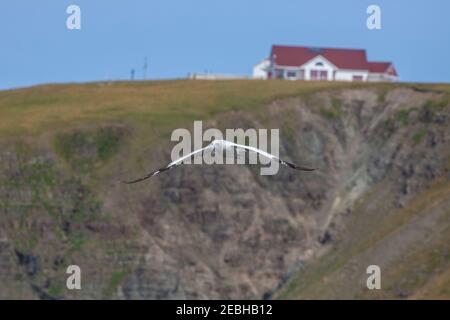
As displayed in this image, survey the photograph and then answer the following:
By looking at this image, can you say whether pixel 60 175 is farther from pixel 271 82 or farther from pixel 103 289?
pixel 271 82

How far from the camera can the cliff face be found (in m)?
167

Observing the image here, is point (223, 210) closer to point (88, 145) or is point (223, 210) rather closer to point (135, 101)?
point (88, 145)

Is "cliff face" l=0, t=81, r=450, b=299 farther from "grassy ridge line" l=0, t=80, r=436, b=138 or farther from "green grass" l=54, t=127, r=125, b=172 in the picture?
"grassy ridge line" l=0, t=80, r=436, b=138

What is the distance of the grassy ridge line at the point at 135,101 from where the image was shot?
6900 inches

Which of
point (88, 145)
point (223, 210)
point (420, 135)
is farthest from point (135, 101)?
point (420, 135)

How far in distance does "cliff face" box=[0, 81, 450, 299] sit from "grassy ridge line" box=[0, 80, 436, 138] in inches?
53.3

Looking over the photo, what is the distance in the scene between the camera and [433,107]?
17912cm

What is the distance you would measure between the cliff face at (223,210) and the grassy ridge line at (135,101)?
135cm

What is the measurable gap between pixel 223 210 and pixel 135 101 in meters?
14.3

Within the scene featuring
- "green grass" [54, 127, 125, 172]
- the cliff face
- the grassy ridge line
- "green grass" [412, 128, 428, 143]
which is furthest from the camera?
"green grass" [412, 128, 428, 143]

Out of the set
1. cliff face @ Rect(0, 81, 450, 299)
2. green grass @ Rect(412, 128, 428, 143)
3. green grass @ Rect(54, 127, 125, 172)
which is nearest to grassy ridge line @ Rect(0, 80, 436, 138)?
cliff face @ Rect(0, 81, 450, 299)

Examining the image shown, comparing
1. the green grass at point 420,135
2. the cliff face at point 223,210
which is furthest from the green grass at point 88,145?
the green grass at point 420,135

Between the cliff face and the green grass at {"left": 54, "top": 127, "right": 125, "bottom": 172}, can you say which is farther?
the green grass at {"left": 54, "top": 127, "right": 125, "bottom": 172}
